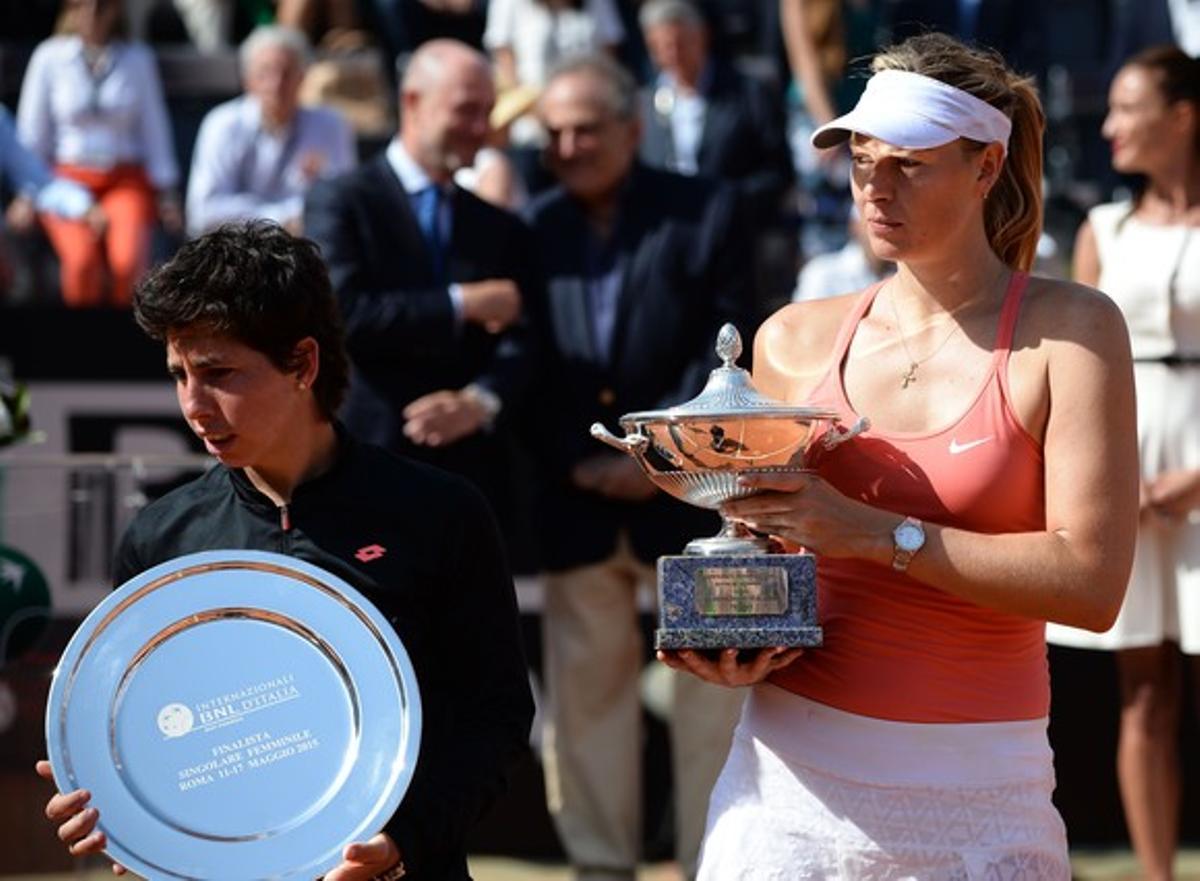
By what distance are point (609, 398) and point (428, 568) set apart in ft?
10.5

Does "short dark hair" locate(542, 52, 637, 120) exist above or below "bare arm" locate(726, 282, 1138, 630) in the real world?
above

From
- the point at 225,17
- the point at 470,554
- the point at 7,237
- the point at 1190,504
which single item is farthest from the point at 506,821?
the point at 225,17

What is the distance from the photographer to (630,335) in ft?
20.5

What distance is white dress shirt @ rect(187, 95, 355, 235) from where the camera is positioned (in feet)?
27.7

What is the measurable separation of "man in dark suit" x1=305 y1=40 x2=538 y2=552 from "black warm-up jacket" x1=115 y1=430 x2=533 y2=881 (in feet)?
8.94

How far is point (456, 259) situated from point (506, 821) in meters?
1.91

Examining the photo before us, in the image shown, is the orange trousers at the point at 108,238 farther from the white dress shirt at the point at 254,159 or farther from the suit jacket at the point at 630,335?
the suit jacket at the point at 630,335

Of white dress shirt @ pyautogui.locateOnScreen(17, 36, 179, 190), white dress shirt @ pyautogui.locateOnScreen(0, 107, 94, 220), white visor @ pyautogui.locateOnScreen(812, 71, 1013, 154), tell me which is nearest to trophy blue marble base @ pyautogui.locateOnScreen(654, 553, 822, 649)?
white visor @ pyautogui.locateOnScreen(812, 71, 1013, 154)

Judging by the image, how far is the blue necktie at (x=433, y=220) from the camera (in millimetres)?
6133

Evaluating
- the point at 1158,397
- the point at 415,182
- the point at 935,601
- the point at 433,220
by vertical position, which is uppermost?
the point at 415,182

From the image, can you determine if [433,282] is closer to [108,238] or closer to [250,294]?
[108,238]

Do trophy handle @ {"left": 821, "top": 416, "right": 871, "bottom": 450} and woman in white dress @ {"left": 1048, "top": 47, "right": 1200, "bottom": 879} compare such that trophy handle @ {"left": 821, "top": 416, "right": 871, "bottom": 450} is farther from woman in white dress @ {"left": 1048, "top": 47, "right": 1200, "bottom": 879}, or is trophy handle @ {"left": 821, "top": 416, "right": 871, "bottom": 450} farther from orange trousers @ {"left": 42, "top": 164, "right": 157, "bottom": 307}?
orange trousers @ {"left": 42, "top": 164, "right": 157, "bottom": 307}

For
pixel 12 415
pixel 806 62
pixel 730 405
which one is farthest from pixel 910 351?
pixel 806 62

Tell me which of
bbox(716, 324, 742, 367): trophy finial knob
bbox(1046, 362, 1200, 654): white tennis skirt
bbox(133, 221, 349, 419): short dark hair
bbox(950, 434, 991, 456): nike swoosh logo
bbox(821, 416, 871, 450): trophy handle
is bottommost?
bbox(1046, 362, 1200, 654): white tennis skirt
